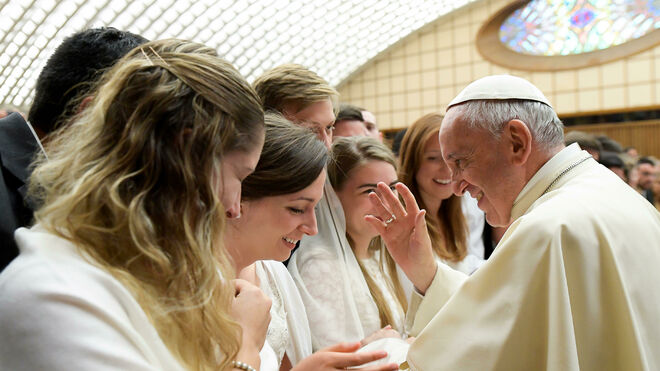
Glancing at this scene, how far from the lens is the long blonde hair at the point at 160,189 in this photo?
114 cm

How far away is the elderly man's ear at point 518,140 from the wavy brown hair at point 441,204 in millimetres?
1539

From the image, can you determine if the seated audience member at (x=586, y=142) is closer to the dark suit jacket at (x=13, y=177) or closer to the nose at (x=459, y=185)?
the nose at (x=459, y=185)

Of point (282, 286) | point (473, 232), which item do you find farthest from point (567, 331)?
point (473, 232)

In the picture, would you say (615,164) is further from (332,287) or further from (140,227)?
(140,227)

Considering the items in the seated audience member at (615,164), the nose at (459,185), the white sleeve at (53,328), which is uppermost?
the white sleeve at (53,328)

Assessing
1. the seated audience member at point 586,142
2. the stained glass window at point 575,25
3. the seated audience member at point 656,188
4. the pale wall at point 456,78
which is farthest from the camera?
the stained glass window at point 575,25

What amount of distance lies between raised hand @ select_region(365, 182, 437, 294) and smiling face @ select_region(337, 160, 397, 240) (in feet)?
0.99

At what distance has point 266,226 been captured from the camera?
222 centimetres

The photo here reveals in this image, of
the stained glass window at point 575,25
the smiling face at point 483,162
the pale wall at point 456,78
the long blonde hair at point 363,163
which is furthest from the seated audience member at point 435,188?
the stained glass window at point 575,25

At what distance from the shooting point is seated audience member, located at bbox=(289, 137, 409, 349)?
2.69 m

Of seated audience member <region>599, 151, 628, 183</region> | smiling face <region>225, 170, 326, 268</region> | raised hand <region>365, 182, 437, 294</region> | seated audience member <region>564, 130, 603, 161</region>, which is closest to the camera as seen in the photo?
smiling face <region>225, 170, 326, 268</region>

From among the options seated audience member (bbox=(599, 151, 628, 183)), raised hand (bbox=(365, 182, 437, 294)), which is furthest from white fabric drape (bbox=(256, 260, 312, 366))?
seated audience member (bbox=(599, 151, 628, 183))

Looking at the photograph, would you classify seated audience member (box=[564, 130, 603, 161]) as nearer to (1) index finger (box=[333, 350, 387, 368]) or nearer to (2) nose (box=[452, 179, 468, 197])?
(2) nose (box=[452, 179, 468, 197])

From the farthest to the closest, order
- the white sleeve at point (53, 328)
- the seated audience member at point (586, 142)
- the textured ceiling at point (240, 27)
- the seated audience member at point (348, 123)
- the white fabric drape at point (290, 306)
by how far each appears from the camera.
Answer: the textured ceiling at point (240, 27) → the seated audience member at point (586, 142) → the seated audience member at point (348, 123) → the white fabric drape at point (290, 306) → the white sleeve at point (53, 328)
